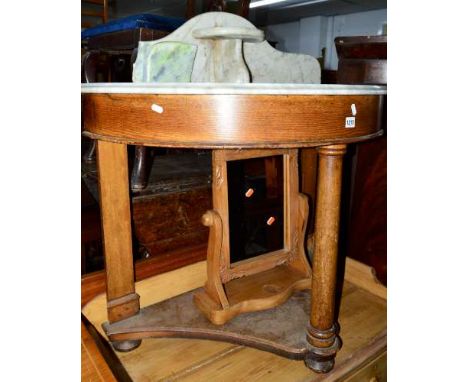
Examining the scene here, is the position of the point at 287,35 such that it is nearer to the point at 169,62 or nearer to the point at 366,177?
the point at 366,177

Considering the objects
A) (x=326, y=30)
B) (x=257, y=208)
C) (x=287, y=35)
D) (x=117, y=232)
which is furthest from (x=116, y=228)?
(x=287, y=35)

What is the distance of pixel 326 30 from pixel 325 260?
9.96 meters

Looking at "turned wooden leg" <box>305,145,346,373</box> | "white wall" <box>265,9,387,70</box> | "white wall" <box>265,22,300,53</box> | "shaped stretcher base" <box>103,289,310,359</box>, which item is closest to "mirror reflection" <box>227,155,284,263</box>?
"shaped stretcher base" <box>103,289,310,359</box>

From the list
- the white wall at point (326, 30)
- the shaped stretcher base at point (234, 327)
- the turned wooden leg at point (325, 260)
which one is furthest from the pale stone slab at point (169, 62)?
the white wall at point (326, 30)

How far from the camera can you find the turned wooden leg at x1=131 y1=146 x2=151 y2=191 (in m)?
1.34

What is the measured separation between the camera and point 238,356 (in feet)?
3.12

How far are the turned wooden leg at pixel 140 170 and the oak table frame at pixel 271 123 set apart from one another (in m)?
0.58

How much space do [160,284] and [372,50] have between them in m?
0.96

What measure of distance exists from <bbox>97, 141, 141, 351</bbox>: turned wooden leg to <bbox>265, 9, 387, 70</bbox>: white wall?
795 centimetres

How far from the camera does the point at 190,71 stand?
2.62 feet

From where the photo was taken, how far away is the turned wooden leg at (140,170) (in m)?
1.34

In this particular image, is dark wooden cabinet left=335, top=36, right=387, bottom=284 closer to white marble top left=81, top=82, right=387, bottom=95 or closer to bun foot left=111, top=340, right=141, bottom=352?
white marble top left=81, top=82, right=387, bottom=95
